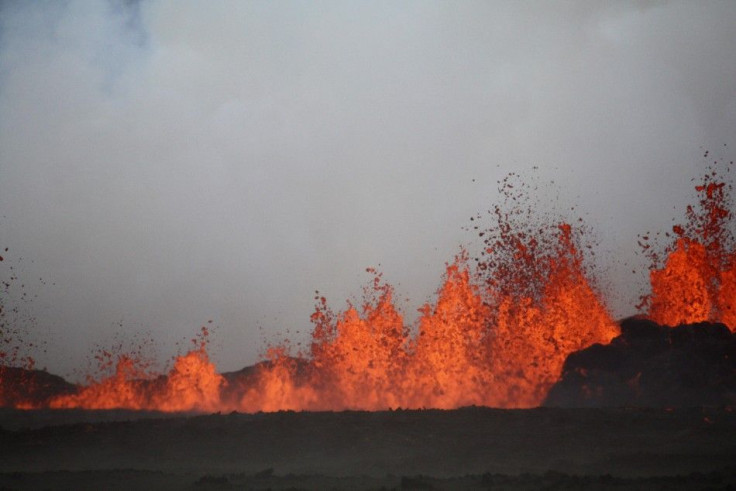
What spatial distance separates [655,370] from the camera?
30.4 meters

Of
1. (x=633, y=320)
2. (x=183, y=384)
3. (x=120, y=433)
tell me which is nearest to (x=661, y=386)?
(x=633, y=320)

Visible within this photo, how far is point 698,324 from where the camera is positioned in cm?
3112

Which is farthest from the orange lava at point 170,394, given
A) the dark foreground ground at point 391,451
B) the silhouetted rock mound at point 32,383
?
the silhouetted rock mound at point 32,383

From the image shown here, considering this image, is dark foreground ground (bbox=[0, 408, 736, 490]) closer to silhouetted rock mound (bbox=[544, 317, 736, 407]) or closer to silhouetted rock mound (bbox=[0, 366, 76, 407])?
silhouetted rock mound (bbox=[544, 317, 736, 407])

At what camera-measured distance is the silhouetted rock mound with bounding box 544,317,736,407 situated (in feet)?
93.5

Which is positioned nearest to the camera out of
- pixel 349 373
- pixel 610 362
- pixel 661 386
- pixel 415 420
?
pixel 415 420

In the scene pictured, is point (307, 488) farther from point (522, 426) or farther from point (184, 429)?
point (184, 429)

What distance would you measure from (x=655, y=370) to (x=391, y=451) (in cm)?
1492

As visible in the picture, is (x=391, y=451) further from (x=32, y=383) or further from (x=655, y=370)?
(x=32, y=383)

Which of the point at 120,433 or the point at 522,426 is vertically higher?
the point at 120,433

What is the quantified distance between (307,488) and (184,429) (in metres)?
10.9

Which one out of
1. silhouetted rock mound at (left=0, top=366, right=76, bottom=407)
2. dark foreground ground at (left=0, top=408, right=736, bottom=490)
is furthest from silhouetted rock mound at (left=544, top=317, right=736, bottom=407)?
silhouetted rock mound at (left=0, top=366, right=76, bottom=407)

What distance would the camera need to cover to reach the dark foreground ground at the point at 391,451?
1728cm

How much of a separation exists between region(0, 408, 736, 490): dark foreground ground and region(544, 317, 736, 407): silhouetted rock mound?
605 centimetres
